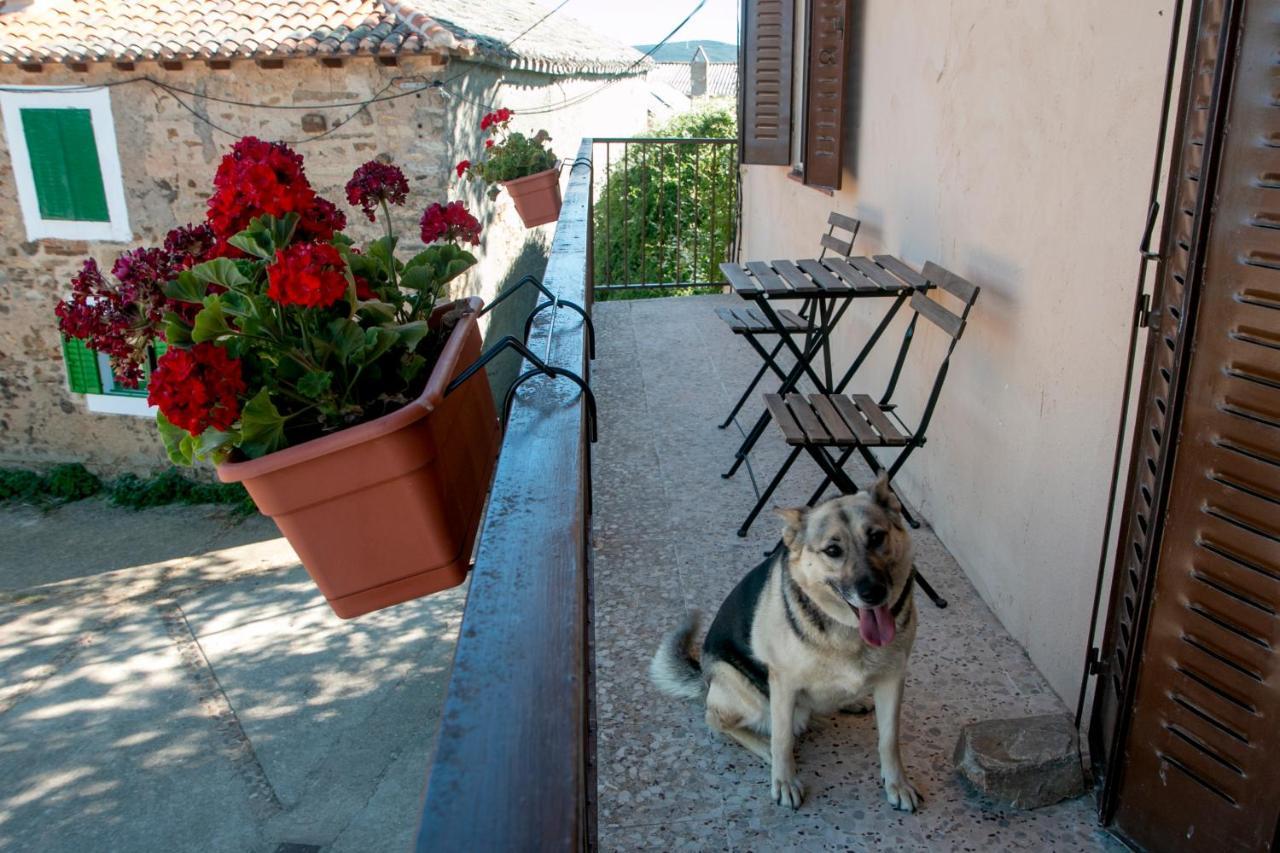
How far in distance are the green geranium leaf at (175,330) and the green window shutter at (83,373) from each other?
1189cm

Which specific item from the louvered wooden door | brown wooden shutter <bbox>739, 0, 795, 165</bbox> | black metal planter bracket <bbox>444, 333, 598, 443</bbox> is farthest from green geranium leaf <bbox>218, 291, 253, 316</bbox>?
brown wooden shutter <bbox>739, 0, 795, 165</bbox>

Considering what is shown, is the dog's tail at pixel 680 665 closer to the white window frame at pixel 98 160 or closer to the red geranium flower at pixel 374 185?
the red geranium flower at pixel 374 185

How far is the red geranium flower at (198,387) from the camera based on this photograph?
156cm

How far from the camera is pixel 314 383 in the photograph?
167 centimetres

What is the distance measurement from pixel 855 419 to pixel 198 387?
2381 millimetres

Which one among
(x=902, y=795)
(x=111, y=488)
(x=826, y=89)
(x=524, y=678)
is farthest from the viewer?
(x=111, y=488)

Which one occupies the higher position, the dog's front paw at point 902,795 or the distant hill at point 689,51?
the distant hill at point 689,51

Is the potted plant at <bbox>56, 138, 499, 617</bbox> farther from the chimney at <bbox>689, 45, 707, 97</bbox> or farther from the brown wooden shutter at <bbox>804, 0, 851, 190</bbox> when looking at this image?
the chimney at <bbox>689, 45, 707, 97</bbox>

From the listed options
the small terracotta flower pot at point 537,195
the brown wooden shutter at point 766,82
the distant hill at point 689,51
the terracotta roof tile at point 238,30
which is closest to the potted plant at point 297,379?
the brown wooden shutter at point 766,82

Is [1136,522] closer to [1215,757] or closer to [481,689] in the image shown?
[1215,757]

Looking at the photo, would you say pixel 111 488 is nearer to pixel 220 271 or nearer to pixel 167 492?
pixel 167 492

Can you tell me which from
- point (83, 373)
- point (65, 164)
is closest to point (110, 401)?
point (83, 373)

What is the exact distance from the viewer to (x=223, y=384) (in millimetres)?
1614

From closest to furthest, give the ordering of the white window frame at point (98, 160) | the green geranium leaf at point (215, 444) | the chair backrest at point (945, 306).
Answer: the green geranium leaf at point (215, 444), the chair backrest at point (945, 306), the white window frame at point (98, 160)
